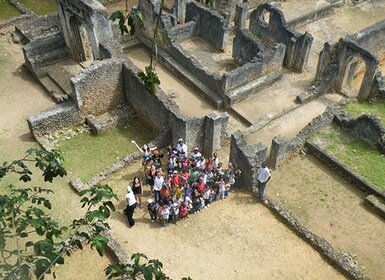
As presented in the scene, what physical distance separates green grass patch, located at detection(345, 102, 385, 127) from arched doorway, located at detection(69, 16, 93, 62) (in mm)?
11132

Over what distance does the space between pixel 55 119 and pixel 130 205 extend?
5661 millimetres

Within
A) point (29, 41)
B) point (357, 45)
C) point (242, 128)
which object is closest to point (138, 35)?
point (29, 41)

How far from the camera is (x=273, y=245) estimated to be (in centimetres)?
1345

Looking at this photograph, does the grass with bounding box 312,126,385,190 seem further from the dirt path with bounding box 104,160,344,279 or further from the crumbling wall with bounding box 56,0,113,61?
the crumbling wall with bounding box 56,0,113,61

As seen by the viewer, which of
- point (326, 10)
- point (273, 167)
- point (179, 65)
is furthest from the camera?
point (326, 10)

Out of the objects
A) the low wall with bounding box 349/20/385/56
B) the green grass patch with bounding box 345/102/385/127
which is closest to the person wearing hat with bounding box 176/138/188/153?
the green grass patch with bounding box 345/102/385/127

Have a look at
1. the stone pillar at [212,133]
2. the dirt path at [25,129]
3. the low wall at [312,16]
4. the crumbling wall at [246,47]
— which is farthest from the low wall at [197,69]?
the low wall at [312,16]

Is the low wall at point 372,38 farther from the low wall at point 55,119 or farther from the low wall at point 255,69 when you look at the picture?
the low wall at point 55,119

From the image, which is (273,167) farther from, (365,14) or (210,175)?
(365,14)

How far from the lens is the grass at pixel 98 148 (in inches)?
635

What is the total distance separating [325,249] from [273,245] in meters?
1.43

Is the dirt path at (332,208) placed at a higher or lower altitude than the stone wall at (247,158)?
lower

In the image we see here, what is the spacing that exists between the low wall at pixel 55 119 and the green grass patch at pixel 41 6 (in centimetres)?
904

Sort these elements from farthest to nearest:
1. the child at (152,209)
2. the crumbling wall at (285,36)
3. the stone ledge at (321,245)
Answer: the crumbling wall at (285,36), the child at (152,209), the stone ledge at (321,245)
